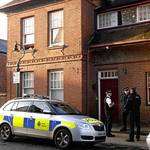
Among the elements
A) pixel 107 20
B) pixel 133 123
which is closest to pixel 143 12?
pixel 107 20

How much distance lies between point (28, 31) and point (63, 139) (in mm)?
11398

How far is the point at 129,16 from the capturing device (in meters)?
21.0

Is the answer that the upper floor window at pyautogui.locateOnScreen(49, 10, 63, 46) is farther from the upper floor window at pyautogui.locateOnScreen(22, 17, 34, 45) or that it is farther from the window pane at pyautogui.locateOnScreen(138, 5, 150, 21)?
the window pane at pyautogui.locateOnScreen(138, 5, 150, 21)

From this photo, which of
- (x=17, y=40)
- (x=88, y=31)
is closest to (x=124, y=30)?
(x=88, y=31)

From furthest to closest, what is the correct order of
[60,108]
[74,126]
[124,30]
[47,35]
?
[47,35], [124,30], [60,108], [74,126]

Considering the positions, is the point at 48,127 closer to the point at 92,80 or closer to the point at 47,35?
the point at 92,80

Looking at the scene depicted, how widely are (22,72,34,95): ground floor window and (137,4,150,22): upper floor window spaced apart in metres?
7.09

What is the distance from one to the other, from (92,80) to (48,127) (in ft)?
26.1

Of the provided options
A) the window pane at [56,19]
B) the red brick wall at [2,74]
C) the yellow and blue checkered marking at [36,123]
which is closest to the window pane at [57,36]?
the window pane at [56,19]

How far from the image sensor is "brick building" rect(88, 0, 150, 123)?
19.8 metres

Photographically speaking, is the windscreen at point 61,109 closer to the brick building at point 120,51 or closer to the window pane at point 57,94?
the brick building at point 120,51

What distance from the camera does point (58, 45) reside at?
22047 mm

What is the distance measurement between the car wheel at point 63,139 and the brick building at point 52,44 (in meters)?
7.14

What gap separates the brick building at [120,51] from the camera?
64.9ft
